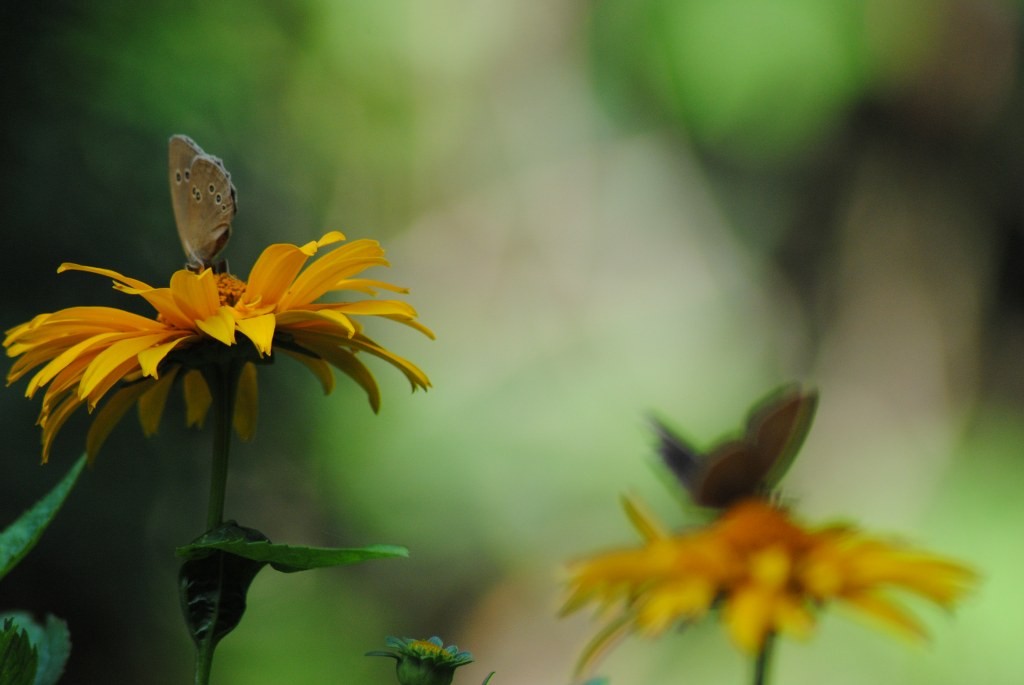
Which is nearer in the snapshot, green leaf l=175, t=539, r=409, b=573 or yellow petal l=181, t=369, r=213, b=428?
green leaf l=175, t=539, r=409, b=573

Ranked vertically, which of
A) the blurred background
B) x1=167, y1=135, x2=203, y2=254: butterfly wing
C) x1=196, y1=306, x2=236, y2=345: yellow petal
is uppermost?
the blurred background

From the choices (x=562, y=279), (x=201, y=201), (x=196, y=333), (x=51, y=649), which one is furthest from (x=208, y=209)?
(x=562, y=279)

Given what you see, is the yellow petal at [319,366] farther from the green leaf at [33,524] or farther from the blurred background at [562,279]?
the blurred background at [562,279]

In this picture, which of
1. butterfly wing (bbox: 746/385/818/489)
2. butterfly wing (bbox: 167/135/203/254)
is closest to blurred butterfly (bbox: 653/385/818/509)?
butterfly wing (bbox: 746/385/818/489)

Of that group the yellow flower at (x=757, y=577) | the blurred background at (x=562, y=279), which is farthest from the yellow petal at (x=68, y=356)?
the blurred background at (x=562, y=279)

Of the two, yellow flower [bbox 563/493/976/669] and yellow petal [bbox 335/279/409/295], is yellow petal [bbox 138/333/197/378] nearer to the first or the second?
yellow petal [bbox 335/279/409/295]

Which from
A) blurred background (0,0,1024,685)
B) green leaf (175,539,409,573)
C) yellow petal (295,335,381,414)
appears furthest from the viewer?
blurred background (0,0,1024,685)
